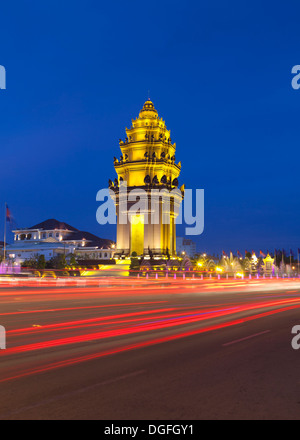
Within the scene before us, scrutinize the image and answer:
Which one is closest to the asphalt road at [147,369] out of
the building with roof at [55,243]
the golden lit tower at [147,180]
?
the golden lit tower at [147,180]

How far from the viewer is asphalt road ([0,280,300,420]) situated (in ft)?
18.9

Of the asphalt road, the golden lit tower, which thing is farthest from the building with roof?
the asphalt road

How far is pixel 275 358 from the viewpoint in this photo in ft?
29.7

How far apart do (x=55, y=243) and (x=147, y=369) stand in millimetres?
117986

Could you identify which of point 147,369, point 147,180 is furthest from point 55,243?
point 147,369

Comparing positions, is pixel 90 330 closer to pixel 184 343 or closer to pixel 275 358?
pixel 184 343

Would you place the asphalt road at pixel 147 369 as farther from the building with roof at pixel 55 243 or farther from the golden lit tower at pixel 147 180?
the building with roof at pixel 55 243

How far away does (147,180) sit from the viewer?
67500mm

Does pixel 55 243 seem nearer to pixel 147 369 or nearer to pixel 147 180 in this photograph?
pixel 147 180

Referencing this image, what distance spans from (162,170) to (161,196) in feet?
13.9

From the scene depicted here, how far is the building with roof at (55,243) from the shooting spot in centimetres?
11981

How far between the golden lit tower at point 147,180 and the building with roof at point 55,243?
50.3 m

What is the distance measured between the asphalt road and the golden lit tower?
170ft

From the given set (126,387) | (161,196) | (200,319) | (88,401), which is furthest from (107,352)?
(161,196)
